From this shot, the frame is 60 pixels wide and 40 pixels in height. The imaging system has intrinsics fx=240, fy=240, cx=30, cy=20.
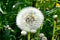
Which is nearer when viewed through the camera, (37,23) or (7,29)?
(37,23)

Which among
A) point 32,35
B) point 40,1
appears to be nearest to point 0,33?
point 32,35

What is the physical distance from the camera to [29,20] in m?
1.09

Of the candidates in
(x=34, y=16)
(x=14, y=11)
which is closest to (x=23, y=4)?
(x=14, y=11)

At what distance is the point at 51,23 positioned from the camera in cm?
152

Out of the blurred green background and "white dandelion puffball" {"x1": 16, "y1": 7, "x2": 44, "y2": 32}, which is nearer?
"white dandelion puffball" {"x1": 16, "y1": 7, "x2": 44, "y2": 32}

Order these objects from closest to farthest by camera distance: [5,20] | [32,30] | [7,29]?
1. [32,30]
2. [7,29]
3. [5,20]

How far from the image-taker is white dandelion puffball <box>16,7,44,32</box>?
1.08 metres

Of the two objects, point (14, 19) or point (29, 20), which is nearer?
point (29, 20)

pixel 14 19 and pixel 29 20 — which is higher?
pixel 29 20

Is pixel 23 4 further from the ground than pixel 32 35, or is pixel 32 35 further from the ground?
pixel 23 4

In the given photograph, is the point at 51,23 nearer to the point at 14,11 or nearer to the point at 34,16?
the point at 14,11

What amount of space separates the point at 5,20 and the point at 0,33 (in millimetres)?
90

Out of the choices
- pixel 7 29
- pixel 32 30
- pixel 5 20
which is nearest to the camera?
pixel 32 30

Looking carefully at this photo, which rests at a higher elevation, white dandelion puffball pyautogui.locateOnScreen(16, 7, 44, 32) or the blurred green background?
white dandelion puffball pyautogui.locateOnScreen(16, 7, 44, 32)
